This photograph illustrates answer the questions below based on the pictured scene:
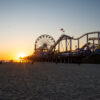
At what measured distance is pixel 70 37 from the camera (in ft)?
194

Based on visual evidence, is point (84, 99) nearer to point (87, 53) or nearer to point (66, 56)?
point (87, 53)

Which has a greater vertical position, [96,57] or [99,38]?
[99,38]

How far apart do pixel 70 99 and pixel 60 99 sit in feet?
1.22

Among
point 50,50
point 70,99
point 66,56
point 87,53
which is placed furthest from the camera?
point 50,50

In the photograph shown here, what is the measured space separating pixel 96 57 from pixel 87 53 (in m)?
4.31

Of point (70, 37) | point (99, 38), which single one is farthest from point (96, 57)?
point (70, 37)

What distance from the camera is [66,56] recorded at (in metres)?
52.9

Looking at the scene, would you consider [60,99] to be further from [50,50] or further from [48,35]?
[48,35]

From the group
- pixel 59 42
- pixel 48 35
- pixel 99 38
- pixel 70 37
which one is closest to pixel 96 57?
pixel 99 38

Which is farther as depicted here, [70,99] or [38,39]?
[38,39]

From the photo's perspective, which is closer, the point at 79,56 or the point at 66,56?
the point at 79,56

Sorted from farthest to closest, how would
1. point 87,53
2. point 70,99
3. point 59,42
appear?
point 59,42 < point 87,53 < point 70,99

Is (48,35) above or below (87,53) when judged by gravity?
above

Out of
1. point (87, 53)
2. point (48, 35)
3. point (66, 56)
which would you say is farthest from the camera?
point (48, 35)
